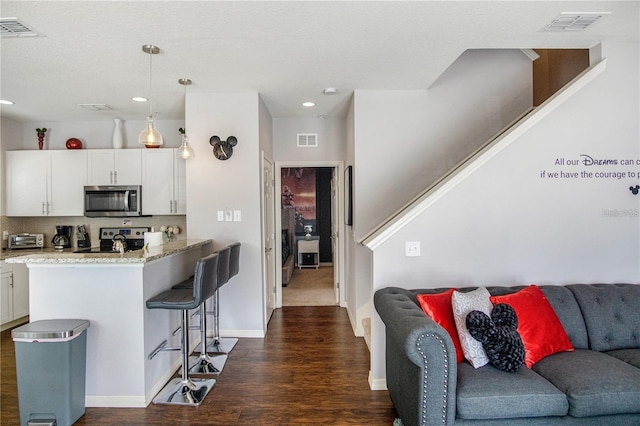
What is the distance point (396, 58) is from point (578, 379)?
2.68 m

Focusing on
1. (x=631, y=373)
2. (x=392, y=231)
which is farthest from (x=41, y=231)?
(x=631, y=373)

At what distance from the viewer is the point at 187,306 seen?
2654mm

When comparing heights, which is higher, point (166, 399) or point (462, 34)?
point (462, 34)

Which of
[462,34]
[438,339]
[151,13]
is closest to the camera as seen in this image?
[438,339]

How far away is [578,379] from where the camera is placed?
1938 millimetres

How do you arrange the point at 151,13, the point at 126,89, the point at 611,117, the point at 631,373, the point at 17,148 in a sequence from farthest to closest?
the point at 17,148 → the point at 126,89 → the point at 611,117 → the point at 151,13 → the point at 631,373

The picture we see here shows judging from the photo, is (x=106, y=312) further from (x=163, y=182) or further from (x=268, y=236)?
(x=163, y=182)

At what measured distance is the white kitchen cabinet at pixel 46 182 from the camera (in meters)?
4.78

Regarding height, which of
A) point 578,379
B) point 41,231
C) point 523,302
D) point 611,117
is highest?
point 611,117

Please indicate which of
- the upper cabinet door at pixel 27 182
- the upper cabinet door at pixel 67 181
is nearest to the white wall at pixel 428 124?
the upper cabinet door at pixel 67 181

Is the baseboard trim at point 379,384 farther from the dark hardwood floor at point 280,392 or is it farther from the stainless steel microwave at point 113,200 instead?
the stainless steel microwave at point 113,200

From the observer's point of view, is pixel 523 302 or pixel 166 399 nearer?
pixel 523 302

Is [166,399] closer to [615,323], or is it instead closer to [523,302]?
[523,302]

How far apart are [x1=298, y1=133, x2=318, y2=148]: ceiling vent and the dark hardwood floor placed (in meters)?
2.66
